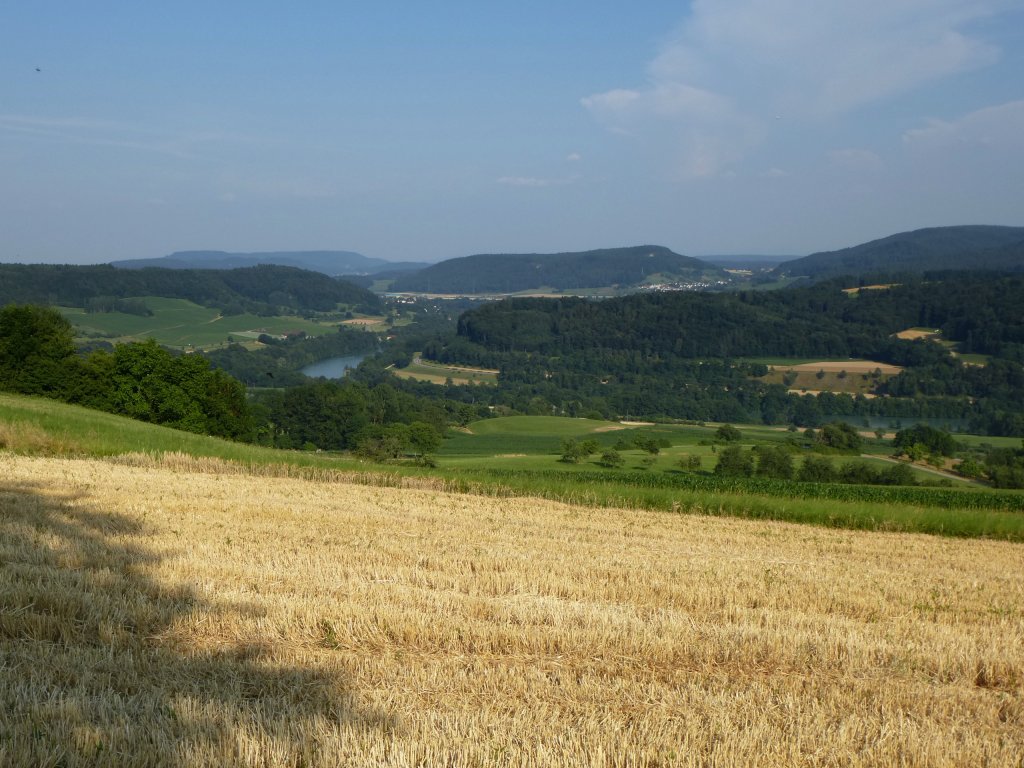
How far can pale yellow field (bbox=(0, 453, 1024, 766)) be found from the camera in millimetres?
4934

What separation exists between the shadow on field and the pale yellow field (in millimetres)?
22

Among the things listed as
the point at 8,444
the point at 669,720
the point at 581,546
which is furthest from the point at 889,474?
the point at 669,720

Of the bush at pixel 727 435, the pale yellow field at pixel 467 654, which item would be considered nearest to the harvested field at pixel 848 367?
the bush at pixel 727 435

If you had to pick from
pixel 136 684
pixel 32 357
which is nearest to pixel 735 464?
pixel 32 357

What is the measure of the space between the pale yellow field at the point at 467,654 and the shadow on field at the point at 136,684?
0.07 ft

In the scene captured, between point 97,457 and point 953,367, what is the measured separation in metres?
174

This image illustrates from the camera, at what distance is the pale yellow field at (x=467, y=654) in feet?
16.2

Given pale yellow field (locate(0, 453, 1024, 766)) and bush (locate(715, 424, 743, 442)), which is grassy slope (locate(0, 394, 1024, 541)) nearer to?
pale yellow field (locate(0, 453, 1024, 766))

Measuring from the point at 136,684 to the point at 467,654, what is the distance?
2.78 metres

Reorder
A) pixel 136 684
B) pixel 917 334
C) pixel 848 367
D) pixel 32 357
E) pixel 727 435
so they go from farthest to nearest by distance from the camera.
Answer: pixel 917 334 < pixel 848 367 < pixel 727 435 < pixel 32 357 < pixel 136 684

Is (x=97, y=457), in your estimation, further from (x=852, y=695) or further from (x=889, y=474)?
(x=889, y=474)

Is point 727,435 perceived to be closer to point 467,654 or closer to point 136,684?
point 467,654

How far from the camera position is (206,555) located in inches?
424

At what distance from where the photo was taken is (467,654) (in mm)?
7121
